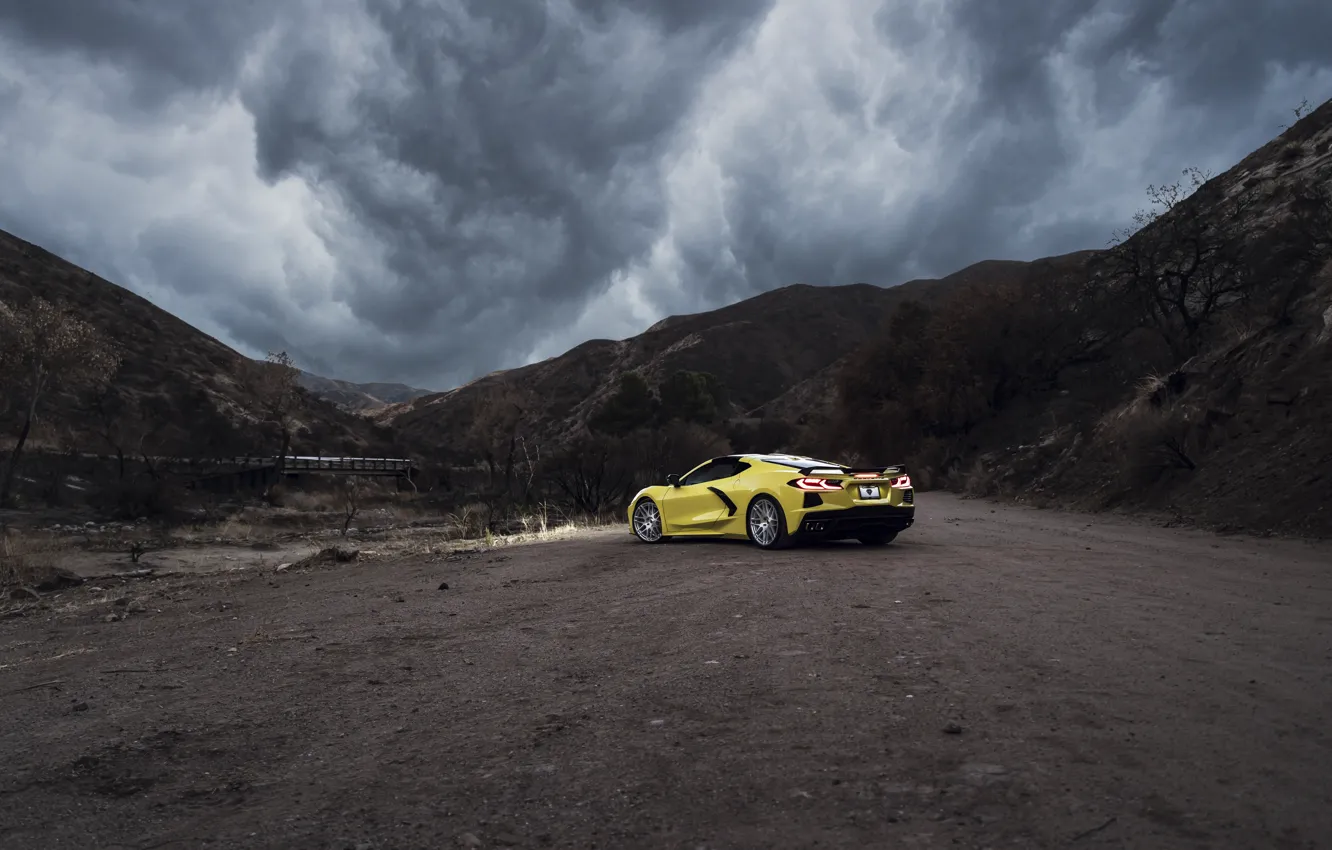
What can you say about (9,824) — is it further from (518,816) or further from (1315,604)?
(1315,604)

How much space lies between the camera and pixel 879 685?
5.01 metres

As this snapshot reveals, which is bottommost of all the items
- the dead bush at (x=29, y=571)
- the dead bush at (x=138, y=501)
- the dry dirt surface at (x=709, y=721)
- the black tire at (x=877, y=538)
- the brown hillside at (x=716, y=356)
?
the dry dirt surface at (x=709, y=721)

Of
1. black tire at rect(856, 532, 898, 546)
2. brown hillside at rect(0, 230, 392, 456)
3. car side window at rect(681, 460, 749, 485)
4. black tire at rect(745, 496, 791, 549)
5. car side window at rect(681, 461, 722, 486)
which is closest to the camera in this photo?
black tire at rect(745, 496, 791, 549)

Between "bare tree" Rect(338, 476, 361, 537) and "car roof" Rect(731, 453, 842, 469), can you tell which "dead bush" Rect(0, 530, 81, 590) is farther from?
"bare tree" Rect(338, 476, 361, 537)

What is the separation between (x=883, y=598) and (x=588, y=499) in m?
26.0

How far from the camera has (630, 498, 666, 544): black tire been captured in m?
15.3

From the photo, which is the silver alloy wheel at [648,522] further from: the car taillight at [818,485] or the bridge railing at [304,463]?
the bridge railing at [304,463]

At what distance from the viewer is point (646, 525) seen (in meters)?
15.5

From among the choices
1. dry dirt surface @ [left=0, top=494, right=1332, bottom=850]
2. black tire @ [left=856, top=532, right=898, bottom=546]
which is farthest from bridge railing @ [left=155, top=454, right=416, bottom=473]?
dry dirt surface @ [left=0, top=494, right=1332, bottom=850]

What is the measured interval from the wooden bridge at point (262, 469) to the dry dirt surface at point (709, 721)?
41.3m

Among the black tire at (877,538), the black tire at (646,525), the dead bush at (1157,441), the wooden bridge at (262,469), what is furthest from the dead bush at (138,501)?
the dead bush at (1157,441)

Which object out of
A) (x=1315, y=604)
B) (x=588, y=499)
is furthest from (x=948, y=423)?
(x=1315, y=604)

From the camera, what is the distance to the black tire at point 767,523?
42.7 feet

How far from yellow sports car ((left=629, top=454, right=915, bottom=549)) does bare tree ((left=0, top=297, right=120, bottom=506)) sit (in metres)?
34.1
